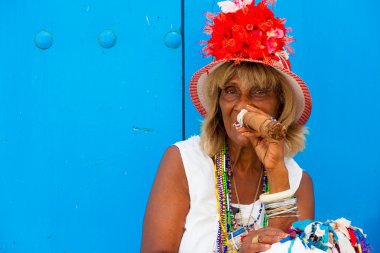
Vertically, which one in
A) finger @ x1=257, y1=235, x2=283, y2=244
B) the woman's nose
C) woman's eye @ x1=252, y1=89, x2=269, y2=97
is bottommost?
finger @ x1=257, y1=235, x2=283, y2=244

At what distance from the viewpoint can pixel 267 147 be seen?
2314mm

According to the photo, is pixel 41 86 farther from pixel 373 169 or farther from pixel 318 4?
pixel 373 169

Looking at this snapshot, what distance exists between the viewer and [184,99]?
9.54 feet

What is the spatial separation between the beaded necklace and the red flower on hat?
450mm

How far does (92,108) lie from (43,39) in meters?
0.37

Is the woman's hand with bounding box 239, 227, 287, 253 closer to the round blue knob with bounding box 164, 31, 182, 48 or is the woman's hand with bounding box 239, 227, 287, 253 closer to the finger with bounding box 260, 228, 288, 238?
the finger with bounding box 260, 228, 288, 238

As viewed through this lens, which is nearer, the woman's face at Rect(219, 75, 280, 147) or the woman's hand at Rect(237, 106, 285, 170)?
the woman's hand at Rect(237, 106, 285, 170)

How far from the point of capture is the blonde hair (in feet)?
8.27

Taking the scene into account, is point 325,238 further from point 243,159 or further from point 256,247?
point 243,159

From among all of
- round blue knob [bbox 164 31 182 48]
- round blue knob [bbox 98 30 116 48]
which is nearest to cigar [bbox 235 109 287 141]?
round blue knob [bbox 164 31 182 48]

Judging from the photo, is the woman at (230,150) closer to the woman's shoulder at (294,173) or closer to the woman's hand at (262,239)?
the woman's shoulder at (294,173)

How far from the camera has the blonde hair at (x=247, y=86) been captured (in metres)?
2.52

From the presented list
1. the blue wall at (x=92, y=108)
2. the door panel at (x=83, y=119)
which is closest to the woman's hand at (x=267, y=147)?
the blue wall at (x=92, y=108)

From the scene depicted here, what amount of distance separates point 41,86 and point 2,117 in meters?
0.22
